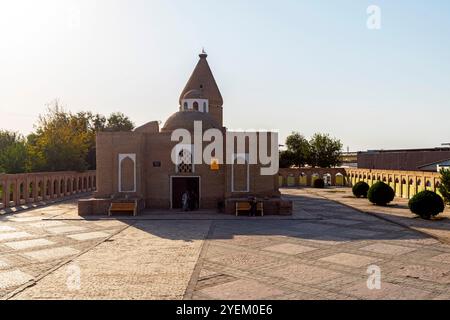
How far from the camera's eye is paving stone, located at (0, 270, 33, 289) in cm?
933

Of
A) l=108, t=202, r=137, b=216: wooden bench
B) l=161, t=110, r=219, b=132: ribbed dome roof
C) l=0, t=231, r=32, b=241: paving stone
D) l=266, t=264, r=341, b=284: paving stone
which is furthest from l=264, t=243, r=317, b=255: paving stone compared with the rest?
l=161, t=110, r=219, b=132: ribbed dome roof

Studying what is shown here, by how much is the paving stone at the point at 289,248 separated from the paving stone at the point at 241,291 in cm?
368

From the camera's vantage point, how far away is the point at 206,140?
76.1 ft

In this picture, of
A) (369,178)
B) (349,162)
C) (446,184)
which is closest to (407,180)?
(369,178)

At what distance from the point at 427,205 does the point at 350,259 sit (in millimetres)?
10033

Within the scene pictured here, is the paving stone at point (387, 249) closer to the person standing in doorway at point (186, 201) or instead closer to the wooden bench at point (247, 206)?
the wooden bench at point (247, 206)

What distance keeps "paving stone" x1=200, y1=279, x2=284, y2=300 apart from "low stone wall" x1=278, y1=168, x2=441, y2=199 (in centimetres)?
2033

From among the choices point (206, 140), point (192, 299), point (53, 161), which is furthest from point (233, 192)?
point (53, 161)

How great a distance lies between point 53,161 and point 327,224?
26831 mm

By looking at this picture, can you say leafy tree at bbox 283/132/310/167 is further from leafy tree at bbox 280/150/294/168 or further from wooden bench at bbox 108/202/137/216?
wooden bench at bbox 108/202/137/216

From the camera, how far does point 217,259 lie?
11.8 m

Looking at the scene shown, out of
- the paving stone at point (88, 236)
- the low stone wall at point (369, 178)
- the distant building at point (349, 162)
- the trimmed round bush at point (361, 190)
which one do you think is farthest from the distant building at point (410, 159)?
the paving stone at point (88, 236)
